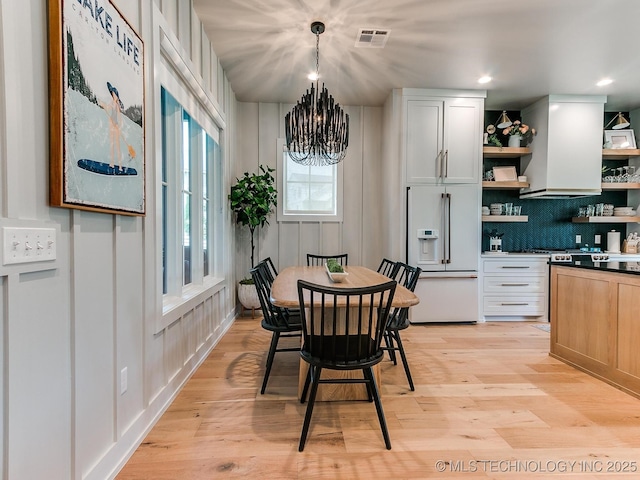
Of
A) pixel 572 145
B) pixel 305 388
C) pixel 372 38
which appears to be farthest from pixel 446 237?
pixel 305 388

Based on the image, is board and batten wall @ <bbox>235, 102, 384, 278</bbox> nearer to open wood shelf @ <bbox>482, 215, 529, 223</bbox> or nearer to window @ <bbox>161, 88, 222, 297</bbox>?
window @ <bbox>161, 88, 222, 297</bbox>

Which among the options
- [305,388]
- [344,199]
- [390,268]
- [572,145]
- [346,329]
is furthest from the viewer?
[344,199]

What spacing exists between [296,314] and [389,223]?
1923 millimetres

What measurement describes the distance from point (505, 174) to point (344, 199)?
223 centimetres

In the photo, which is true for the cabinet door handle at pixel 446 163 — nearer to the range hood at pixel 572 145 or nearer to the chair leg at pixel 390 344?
the range hood at pixel 572 145

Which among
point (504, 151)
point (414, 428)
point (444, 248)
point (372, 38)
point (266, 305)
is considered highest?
point (372, 38)

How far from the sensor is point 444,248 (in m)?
3.99

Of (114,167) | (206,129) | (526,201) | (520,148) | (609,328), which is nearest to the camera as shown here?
(114,167)

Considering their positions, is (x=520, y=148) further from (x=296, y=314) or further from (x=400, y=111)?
(x=296, y=314)

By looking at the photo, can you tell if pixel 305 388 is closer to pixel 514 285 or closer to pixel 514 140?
pixel 514 285

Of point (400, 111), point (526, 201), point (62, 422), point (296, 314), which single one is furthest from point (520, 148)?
point (62, 422)

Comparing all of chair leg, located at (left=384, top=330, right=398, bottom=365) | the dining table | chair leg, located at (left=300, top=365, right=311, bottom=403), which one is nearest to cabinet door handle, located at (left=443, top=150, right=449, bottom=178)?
the dining table

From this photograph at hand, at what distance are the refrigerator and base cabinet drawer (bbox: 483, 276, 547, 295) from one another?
228mm

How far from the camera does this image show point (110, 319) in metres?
1.48
